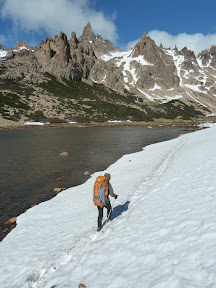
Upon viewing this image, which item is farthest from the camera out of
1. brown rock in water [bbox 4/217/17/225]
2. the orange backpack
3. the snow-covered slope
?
brown rock in water [bbox 4/217/17/225]

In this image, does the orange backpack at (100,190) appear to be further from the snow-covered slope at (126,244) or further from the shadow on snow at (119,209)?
the shadow on snow at (119,209)

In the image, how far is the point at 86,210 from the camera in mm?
12453

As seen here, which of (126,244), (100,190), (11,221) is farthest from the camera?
(11,221)

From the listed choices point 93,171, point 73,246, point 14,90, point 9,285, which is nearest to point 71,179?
point 93,171

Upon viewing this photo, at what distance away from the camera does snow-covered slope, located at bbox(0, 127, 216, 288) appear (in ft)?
17.0

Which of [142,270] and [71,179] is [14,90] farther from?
[142,270]

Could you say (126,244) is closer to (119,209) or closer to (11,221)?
(119,209)

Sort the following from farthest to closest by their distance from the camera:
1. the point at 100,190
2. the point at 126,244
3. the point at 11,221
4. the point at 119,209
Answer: the point at 119,209, the point at 11,221, the point at 100,190, the point at 126,244

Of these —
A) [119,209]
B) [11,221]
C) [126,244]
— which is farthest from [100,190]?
[11,221]

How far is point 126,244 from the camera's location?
6973 millimetres

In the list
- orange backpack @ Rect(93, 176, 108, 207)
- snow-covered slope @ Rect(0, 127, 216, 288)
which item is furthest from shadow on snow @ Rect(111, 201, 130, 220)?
orange backpack @ Rect(93, 176, 108, 207)

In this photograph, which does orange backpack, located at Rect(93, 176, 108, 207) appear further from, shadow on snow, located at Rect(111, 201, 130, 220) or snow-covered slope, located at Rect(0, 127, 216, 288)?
shadow on snow, located at Rect(111, 201, 130, 220)

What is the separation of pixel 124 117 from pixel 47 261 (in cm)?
15000

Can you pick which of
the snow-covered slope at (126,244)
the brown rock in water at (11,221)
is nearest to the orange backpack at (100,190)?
the snow-covered slope at (126,244)
